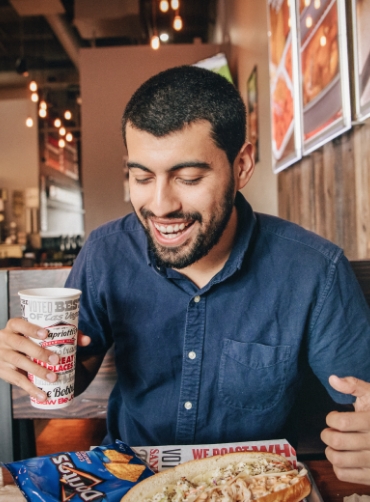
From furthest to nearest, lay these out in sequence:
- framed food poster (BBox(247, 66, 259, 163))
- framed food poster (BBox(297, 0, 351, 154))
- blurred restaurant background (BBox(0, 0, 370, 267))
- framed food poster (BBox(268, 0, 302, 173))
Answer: framed food poster (BBox(247, 66, 259, 163)) < framed food poster (BBox(268, 0, 302, 173)) < blurred restaurant background (BBox(0, 0, 370, 267)) < framed food poster (BBox(297, 0, 351, 154))

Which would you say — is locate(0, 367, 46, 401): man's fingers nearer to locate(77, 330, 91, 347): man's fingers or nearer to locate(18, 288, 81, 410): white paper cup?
locate(18, 288, 81, 410): white paper cup

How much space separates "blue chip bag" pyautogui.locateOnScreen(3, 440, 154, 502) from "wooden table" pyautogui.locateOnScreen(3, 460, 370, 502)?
111 mm

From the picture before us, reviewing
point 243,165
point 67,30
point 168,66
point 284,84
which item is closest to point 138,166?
point 243,165

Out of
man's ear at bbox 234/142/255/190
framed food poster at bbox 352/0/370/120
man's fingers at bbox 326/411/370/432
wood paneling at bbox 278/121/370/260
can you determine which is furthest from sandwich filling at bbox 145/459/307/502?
framed food poster at bbox 352/0/370/120

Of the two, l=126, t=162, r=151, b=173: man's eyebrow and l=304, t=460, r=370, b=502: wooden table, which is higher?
l=126, t=162, r=151, b=173: man's eyebrow

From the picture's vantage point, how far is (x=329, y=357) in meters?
1.21

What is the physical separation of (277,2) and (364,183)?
161cm

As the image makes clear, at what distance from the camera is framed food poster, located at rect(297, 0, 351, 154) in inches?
70.2

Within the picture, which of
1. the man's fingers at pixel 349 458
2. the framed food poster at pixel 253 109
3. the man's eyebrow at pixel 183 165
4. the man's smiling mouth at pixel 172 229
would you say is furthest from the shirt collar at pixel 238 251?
the framed food poster at pixel 253 109

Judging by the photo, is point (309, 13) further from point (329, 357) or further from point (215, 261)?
point (329, 357)

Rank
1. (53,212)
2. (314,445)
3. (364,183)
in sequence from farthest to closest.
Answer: (53,212), (364,183), (314,445)

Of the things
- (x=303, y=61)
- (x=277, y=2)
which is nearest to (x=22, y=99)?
(x=277, y=2)

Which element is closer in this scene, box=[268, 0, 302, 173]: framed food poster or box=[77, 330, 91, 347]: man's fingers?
box=[77, 330, 91, 347]: man's fingers

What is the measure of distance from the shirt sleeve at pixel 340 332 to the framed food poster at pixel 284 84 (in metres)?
1.37
